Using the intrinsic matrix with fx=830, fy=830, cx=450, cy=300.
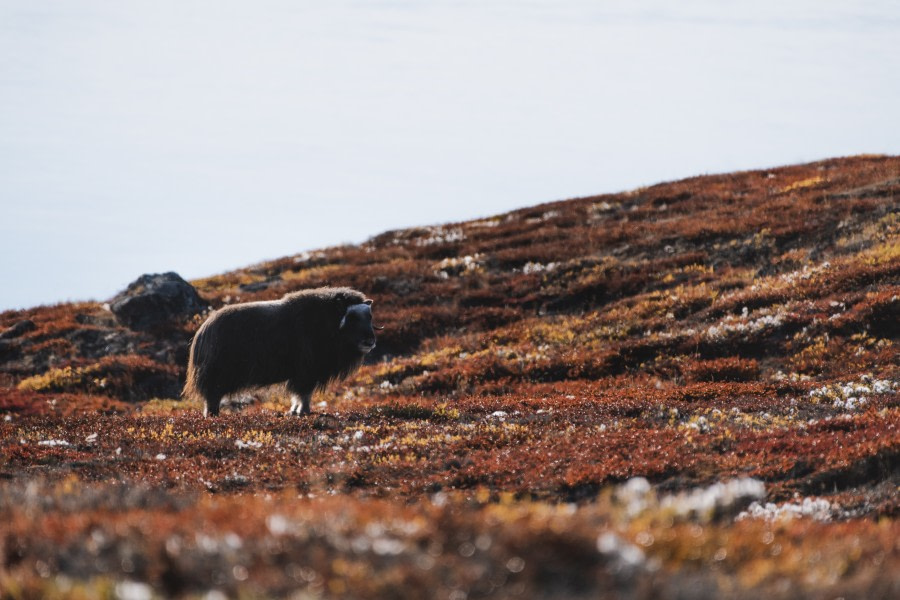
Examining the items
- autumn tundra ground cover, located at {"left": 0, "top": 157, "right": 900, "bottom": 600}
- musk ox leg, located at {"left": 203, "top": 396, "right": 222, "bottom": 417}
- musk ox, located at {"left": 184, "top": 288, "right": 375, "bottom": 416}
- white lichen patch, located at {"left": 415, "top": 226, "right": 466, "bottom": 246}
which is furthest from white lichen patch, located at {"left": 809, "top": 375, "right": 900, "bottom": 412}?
white lichen patch, located at {"left": 415, "top": 226, "right": 466, "bottom": 246}

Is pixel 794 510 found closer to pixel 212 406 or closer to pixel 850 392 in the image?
pixel 850 392

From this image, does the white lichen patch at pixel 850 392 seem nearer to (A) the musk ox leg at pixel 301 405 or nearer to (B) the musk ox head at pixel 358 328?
(B) the musk ox head at pixel 358 328

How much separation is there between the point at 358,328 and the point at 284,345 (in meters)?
1.68

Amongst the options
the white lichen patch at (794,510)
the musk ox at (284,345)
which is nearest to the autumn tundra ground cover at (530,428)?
the white lichen patch at (794,510)

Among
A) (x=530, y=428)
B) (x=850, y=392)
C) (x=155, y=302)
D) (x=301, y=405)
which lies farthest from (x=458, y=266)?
(x=530, y=428)

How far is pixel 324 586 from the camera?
422 centimetres

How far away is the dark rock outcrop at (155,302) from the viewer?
3228 centimetres

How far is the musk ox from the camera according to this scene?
17969mm

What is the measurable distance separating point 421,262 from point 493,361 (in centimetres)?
1495

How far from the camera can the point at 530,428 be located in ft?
49.3

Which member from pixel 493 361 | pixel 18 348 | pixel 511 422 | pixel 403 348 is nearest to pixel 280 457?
pixel 511 422

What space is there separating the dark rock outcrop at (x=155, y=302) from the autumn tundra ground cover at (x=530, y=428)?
878 millimetres

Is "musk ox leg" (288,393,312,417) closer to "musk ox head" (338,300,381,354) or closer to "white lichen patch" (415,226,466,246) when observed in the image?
"musk ox head" (338,300,381,354)

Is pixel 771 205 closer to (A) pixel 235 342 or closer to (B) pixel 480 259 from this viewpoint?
(B) pixel 480 259
